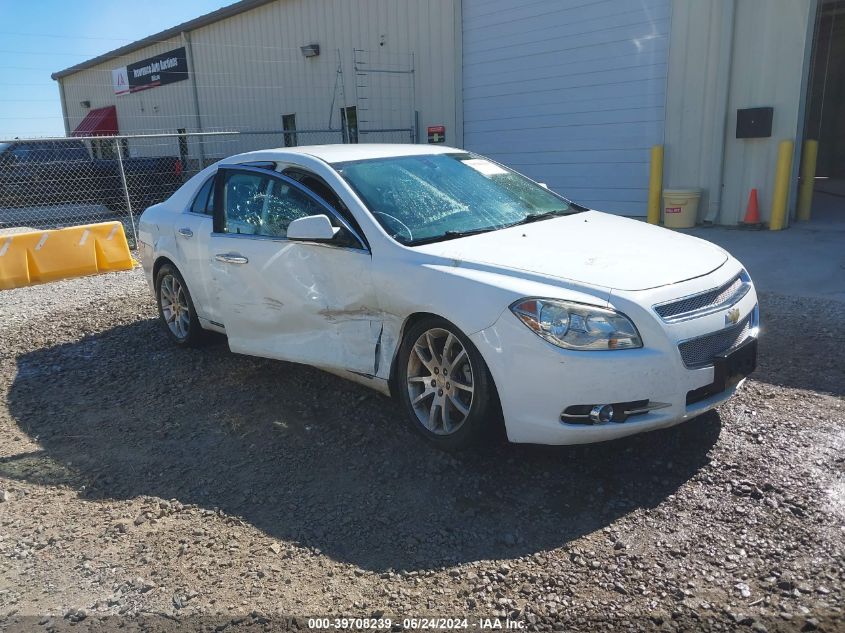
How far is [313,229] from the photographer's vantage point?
3.92 metres

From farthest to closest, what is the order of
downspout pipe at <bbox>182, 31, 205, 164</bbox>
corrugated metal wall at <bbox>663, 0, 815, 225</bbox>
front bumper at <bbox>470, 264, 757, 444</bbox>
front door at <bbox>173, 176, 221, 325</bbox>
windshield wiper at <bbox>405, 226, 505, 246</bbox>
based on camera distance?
downspout pipe at <bbox>182, 31, 205, 164</bbox>, corrugated metal wall at <bbox>663, 0, 815, 225</bbox>, front door at <bbox>173, 176, 221, 325</bbox>, windshield wiper at <bbox>405, 226, 505, 246</bbox>, front bumper at <bbox>470, 264, 757, 444</bbox>

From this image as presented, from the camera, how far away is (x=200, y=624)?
102 inches

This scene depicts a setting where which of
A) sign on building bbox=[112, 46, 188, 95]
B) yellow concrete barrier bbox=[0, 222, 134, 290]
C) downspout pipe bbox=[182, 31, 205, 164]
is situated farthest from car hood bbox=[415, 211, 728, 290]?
sign on building bbox=[112, 46, 188, 95]

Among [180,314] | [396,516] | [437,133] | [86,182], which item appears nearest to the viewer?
[396,516]

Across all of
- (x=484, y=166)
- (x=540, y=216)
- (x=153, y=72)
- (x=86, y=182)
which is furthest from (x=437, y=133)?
(x=153, y=72)

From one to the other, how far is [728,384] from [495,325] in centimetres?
120

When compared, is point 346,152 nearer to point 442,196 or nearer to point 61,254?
point 442,196

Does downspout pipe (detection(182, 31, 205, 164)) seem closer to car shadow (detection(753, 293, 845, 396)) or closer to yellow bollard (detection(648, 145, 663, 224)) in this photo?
yellow bollard (detection(648, 145, 663, 224))

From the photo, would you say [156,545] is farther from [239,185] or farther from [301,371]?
[239,185]

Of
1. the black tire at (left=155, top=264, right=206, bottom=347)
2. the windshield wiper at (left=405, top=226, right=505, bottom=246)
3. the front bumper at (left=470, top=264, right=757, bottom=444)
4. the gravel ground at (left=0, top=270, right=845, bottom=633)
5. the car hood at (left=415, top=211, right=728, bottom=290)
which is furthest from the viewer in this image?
the black tire at (left=155, top=264, right=206, bottom=347)

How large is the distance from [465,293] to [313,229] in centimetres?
108

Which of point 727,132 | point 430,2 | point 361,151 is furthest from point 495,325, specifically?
point 430,2

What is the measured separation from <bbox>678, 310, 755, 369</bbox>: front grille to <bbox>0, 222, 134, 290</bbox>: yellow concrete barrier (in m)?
8.30

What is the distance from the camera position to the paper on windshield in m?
4.84
